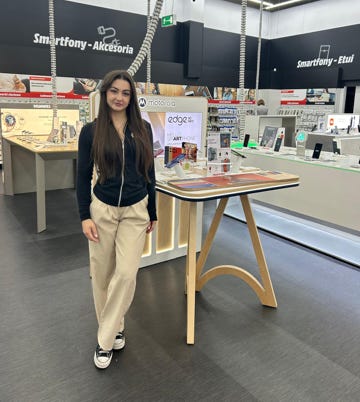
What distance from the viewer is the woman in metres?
1.96

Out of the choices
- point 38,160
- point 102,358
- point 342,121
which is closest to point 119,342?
point 102,358

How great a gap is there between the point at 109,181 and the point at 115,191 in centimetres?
6

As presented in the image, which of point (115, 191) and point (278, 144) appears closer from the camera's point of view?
point (115, 191)

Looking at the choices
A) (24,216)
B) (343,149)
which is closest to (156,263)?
(24,216)

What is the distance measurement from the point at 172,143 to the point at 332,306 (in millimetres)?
1887

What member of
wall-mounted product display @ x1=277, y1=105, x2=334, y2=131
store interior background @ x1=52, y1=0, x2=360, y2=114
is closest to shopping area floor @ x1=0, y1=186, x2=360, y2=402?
store interior background @ x1=52, y1=0, x2=360, y2=114

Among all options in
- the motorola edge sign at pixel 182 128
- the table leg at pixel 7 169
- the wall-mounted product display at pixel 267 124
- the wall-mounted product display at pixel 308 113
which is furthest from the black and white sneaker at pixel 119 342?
the wall-mounted product display at pixel 308 113

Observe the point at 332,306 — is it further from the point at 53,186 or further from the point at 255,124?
the point at 53,186

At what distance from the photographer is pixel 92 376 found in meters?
2.12

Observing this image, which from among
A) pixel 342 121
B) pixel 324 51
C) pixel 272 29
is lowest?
pixel 342 121

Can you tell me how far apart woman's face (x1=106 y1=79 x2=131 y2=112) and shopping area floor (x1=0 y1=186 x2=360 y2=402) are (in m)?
1.44

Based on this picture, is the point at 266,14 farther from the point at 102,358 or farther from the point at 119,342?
the point at 102,358

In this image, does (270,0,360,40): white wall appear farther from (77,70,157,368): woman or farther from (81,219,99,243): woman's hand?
(81,219,99,243): woman's hand

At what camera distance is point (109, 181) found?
2.00 metres
